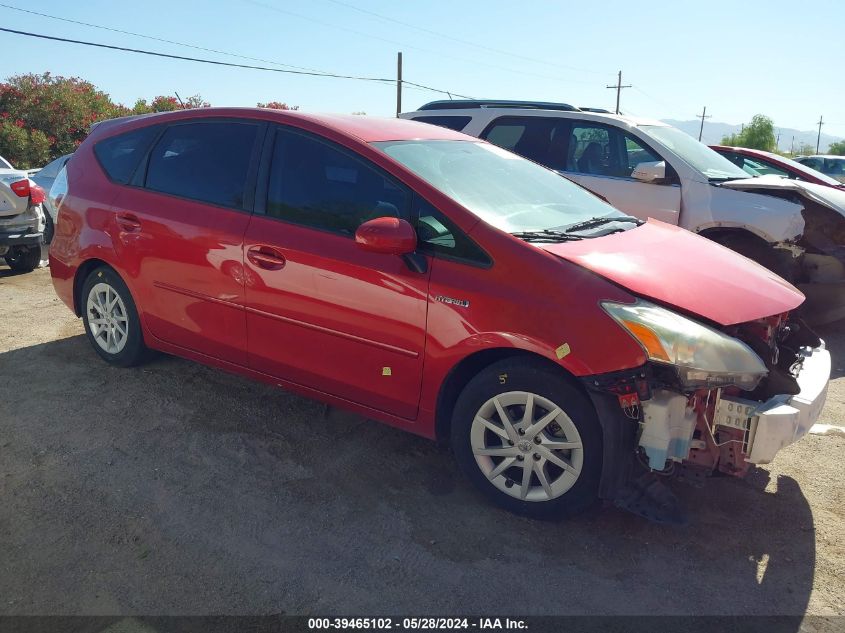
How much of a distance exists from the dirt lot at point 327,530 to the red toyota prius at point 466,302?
29cm

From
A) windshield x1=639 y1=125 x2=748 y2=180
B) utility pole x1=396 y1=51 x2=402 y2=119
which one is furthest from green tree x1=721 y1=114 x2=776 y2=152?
windshield x1=639 y1=125 x2=748 y2=180

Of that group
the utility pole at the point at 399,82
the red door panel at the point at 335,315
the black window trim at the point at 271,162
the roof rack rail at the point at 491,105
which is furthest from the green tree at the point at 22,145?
the red door panel at the point at 335,315

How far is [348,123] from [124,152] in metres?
1.71

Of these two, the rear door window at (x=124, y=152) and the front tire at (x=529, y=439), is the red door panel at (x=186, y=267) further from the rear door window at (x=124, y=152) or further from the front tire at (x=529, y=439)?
the front tire at (x=529, y=439)

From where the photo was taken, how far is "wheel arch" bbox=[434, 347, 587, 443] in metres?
3.08

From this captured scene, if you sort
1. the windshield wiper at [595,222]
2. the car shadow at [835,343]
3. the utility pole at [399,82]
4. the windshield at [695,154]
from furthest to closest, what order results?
the utility pole at [399,82] < the windshield at [695,154] < the car shadow at [835,343] < the windshield wiper at [595,222]

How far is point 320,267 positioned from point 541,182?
1479mm

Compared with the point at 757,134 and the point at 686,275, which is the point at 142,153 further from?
the point at 757,134

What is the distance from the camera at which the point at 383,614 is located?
258cm

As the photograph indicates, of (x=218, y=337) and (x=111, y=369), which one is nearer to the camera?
(x=218, y=337)

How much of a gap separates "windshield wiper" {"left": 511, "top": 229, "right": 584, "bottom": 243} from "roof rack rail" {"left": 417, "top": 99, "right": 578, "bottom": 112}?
4.18 meters

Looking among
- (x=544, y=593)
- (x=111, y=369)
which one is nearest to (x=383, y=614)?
(x=544, y=593)

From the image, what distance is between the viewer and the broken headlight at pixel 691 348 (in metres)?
2.79

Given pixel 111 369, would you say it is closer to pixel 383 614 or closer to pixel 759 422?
pixel 383 614
